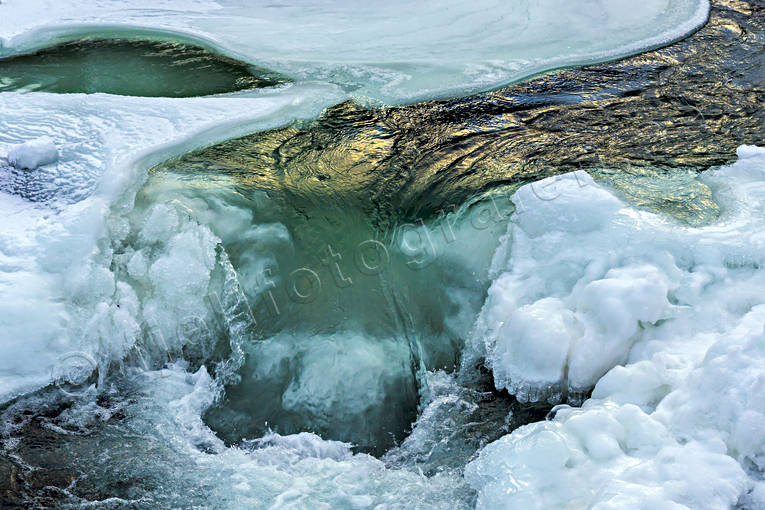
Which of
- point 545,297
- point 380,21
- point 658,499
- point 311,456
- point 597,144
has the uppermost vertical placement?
point 380,21

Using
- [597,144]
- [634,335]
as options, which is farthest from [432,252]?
[597,144]

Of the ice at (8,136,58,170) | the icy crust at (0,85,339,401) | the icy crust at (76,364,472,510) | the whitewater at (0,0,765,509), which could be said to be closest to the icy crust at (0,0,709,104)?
the icy crust at (0,85,339,401)

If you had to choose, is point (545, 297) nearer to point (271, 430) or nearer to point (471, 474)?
point (471, 474)

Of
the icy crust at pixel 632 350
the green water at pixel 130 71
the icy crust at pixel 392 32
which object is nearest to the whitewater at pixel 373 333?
the icy crust at pixel 632 350

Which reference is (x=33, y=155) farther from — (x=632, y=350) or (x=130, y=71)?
(x=632, y=350)

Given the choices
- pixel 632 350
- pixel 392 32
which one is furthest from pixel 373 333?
pixel 392 32

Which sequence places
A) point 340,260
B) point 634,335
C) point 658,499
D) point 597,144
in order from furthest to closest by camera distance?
point 597,144 → point 340,260 → point 634,335 → point 658,499
